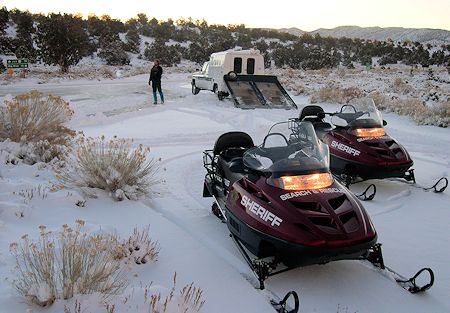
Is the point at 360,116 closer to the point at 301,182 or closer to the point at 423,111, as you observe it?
the point at 301,182

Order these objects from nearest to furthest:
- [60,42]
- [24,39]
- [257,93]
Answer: [257,93]
[60,42]
[24,39]

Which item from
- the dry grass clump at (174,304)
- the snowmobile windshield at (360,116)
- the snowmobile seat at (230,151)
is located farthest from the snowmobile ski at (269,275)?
the snowmobile windshield at (360,116)

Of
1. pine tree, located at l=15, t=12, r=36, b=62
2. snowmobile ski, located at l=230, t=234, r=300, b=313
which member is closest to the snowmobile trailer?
snowmobile ski, located at l=230, t=234, r=300, b=313

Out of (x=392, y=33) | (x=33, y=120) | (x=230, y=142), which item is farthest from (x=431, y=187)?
(x=392, y=33)

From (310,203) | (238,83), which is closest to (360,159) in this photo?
(310,203)

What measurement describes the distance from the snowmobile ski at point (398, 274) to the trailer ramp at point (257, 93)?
38.6 ft

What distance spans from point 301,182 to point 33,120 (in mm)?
5966

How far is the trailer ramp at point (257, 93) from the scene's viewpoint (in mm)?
16250

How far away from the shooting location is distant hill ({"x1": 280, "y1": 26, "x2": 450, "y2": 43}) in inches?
4664

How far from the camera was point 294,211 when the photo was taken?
12.6 feet

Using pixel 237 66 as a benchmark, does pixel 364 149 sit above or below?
below

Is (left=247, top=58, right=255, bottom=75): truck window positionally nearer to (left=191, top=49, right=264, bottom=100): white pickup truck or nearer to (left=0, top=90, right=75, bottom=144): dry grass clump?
(left=191, top=49, right=264, bottom=100): white pickup truck

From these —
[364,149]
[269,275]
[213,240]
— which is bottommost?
[213,240]

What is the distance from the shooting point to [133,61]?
45906 millimetres
